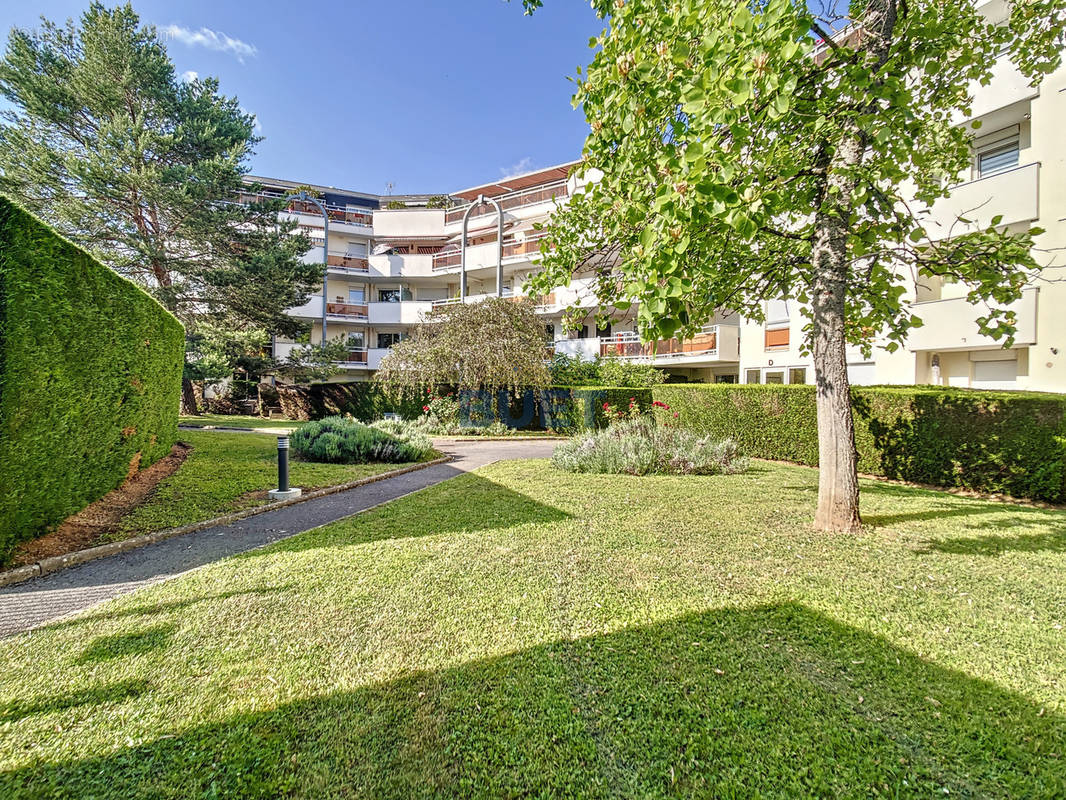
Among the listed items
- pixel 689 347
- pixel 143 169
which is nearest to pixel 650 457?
pixel 689 347

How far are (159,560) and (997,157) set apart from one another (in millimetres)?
20448

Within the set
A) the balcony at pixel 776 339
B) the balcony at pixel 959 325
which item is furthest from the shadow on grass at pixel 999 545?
the balcony at pixel 776 339

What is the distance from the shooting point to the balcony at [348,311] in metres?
31.2

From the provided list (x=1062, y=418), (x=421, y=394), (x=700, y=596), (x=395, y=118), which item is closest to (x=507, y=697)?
(x=700, y=596)

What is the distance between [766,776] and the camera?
1924 mm

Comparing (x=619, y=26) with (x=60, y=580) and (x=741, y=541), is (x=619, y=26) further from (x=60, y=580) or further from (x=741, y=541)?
(x=60, y=580)

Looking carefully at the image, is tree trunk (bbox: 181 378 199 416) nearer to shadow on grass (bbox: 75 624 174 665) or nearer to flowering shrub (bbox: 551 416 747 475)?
flowering shrub (bbox: 551 416 747 475)

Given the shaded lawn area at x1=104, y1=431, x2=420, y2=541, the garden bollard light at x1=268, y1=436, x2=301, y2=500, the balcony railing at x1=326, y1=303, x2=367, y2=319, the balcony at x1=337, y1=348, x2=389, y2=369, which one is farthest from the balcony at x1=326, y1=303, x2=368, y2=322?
the garden bollard light at x1=268, y1=436, x2=301, y2=500

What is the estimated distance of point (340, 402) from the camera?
22.6m

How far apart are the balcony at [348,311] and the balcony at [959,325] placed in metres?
29.1

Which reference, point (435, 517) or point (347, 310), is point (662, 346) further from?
point (347, 310)

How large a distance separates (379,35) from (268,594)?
48.4ft

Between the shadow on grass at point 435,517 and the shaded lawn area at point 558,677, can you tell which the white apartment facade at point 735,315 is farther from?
the shadow on grass at point 435,517

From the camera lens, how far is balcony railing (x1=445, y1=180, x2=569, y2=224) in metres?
29.1
